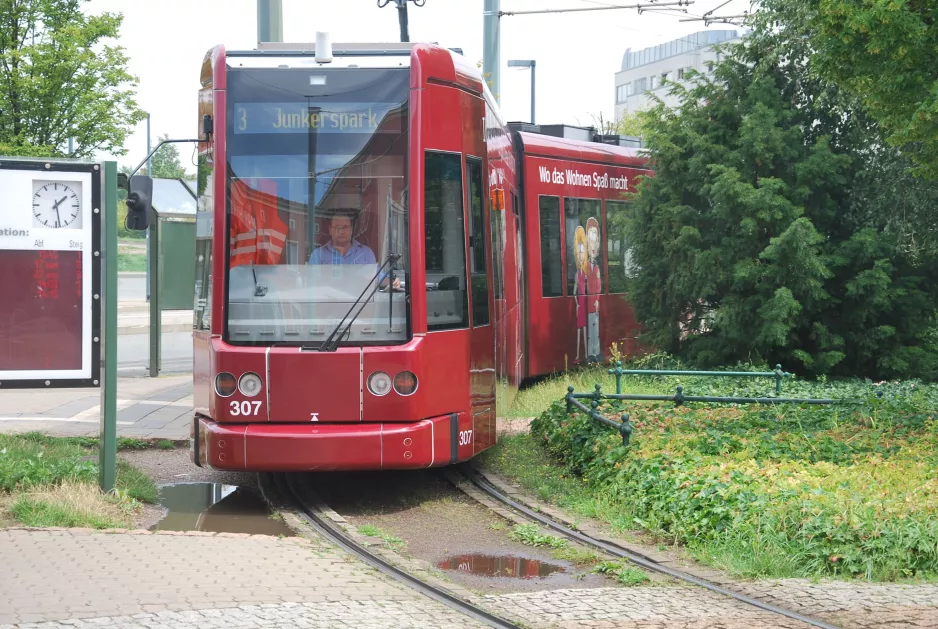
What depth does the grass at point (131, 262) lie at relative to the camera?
7025cm

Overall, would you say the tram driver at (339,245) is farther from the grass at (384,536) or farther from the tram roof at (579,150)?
the tram roof at (579,150)

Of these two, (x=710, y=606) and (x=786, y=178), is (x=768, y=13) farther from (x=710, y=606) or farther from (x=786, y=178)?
(x=710, y=606)

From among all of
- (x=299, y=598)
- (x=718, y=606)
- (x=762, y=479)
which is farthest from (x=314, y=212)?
(x=718, y=606)

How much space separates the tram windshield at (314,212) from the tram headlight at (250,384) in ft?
0.90

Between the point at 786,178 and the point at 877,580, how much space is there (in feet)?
38.9

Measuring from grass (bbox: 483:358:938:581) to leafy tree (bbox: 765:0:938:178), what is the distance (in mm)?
2785

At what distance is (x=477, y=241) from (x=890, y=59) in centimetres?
503

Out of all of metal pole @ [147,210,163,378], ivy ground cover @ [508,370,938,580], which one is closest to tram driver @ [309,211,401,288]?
ivy ground cover @ [508,370,938,580]

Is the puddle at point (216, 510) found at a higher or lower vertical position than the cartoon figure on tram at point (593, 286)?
lower

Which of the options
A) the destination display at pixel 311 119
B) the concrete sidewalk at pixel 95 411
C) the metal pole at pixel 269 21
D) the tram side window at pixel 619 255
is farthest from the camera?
the tram side window at pixel 619 255

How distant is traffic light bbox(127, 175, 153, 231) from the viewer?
8.88 metres

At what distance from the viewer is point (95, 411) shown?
14.4m

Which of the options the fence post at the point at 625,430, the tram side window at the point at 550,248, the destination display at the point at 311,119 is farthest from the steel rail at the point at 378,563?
the tram side window at the point at 550,248

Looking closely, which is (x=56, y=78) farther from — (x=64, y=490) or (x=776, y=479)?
(x=776, y=479)
